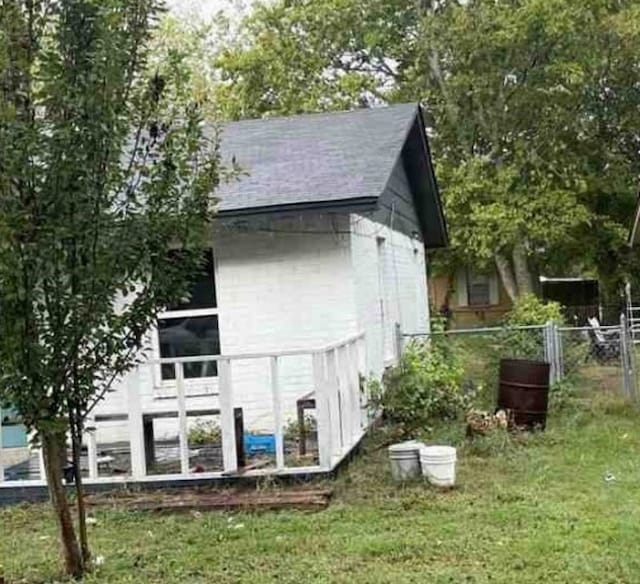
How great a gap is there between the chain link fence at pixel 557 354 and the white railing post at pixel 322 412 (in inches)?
174

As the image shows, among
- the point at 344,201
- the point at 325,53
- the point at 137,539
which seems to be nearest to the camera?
the point at 137,539

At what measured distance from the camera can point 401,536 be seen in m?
5.21

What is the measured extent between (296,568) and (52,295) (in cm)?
205

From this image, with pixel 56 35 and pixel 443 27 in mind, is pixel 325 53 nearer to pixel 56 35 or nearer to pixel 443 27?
pixel 443 27

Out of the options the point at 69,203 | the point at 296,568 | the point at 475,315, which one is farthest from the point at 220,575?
the point at 475,315

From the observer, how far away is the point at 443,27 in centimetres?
2128

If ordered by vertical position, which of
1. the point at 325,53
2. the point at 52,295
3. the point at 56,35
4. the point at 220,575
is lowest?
the point at 220,575

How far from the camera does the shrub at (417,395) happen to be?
8836 millimetres

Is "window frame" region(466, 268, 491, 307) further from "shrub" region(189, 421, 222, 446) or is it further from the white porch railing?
the white porch railing

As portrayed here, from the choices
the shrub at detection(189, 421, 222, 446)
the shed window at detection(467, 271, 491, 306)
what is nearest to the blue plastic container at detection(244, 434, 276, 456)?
the shrub at detection(189, 421, 222, 446)

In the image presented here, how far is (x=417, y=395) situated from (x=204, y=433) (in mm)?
2297

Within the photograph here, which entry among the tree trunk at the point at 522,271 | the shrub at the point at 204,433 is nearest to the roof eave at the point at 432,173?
the shrub at the point at 204,433

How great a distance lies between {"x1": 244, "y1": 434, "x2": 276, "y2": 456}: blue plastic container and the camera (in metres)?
7.79

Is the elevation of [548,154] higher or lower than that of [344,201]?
higher
